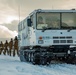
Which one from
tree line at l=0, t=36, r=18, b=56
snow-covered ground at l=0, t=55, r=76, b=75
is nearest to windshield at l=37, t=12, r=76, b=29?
snow-covered ground at l=0, t=55, r=76, b=75

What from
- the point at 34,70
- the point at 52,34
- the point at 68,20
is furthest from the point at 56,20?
the point at 34,70

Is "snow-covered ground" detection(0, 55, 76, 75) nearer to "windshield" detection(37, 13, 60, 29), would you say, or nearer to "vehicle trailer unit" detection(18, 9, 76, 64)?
"vehicle trailer unit" detection(18, 9, 76, 64)

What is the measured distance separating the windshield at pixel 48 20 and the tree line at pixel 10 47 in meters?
23.8

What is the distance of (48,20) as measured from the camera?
72.4 ft

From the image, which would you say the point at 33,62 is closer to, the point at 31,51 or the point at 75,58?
the point at 31,51

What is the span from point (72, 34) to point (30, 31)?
2.73 metres

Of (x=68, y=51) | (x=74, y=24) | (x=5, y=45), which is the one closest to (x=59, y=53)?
(x=68, y=51)

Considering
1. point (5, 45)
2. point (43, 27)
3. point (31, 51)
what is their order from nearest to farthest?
point (43, 27), point (31, 51), point (5, 45)

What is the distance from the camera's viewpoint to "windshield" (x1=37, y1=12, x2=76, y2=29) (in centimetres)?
2195

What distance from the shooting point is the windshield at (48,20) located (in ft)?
71.9

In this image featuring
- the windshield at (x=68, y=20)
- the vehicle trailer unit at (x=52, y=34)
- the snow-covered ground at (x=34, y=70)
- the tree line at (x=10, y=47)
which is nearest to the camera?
the snow-covered ground at (x=34, y=70)

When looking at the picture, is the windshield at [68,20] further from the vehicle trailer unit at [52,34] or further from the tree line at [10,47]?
the tree line at [10,47]

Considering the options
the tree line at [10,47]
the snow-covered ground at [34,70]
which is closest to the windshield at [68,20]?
the snow-covered ground at [34,70]

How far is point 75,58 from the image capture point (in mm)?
23406
